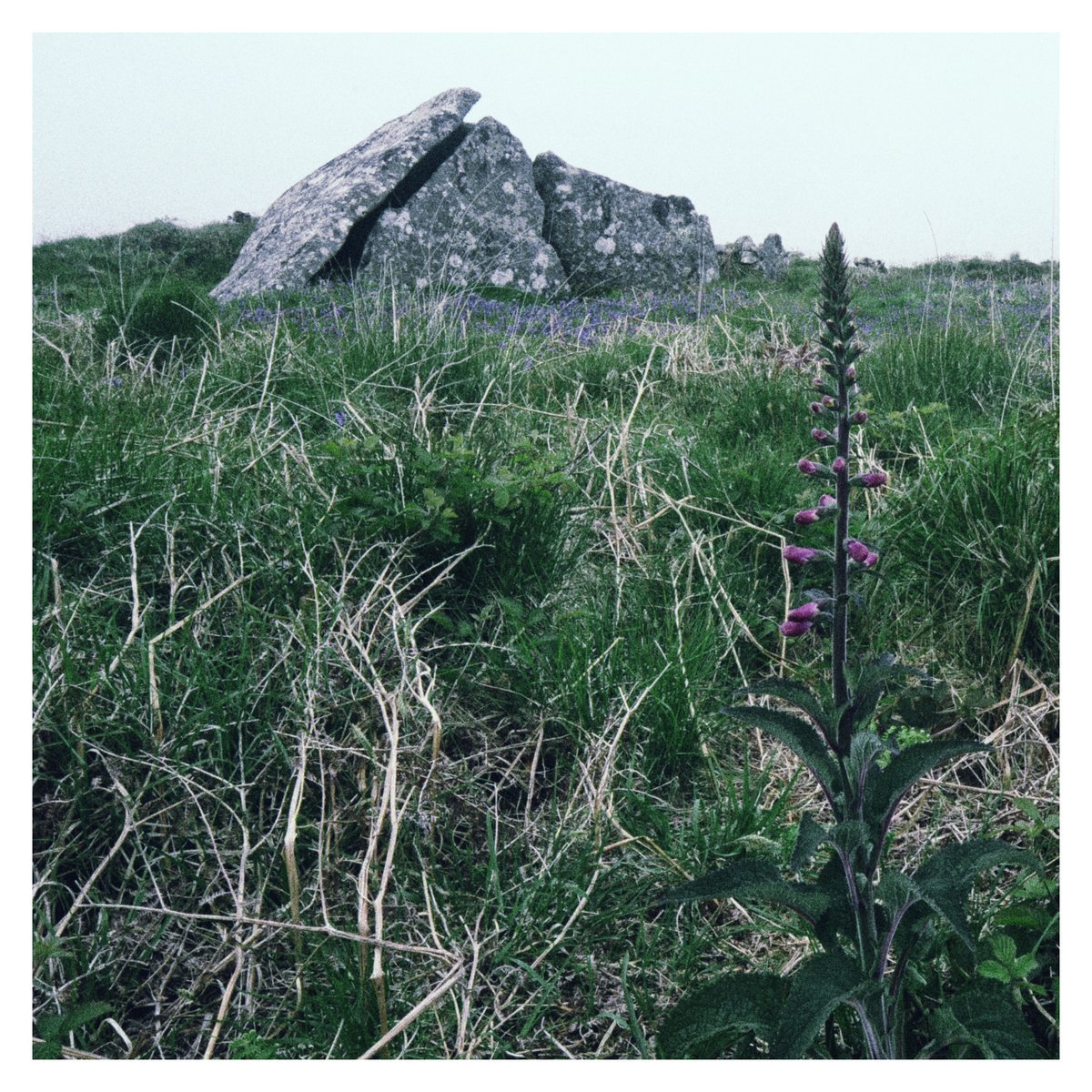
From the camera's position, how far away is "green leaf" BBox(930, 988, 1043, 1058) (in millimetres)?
1247

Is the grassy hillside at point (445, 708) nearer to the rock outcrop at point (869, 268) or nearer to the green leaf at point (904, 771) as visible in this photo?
the green leaf at point (904, 771)

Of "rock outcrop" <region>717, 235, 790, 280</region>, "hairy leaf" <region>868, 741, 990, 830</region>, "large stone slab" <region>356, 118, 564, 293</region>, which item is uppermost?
"rock outcrop" <region>717, 235, 790, 280</region>

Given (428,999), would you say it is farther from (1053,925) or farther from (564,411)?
(564,411)

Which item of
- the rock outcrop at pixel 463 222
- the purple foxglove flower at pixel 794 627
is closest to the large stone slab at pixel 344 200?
the rock outcrop at pixel 463 222

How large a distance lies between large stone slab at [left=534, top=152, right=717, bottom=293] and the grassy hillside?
27.6 ft

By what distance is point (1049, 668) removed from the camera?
2377 millimetres

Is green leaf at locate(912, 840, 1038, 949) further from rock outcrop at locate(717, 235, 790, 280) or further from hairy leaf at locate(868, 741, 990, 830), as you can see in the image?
rock outcrop at locate(717, 235, 790, 280)

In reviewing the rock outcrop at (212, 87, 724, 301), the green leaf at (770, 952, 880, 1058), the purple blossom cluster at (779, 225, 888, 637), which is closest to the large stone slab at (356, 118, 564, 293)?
the rock outcrop at (212, 87, 724, 301)

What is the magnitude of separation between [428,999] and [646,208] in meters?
11.9

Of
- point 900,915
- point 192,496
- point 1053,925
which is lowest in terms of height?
point 1053,925

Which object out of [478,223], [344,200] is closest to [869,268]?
[478,223]

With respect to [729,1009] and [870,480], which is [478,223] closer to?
[870,480]
